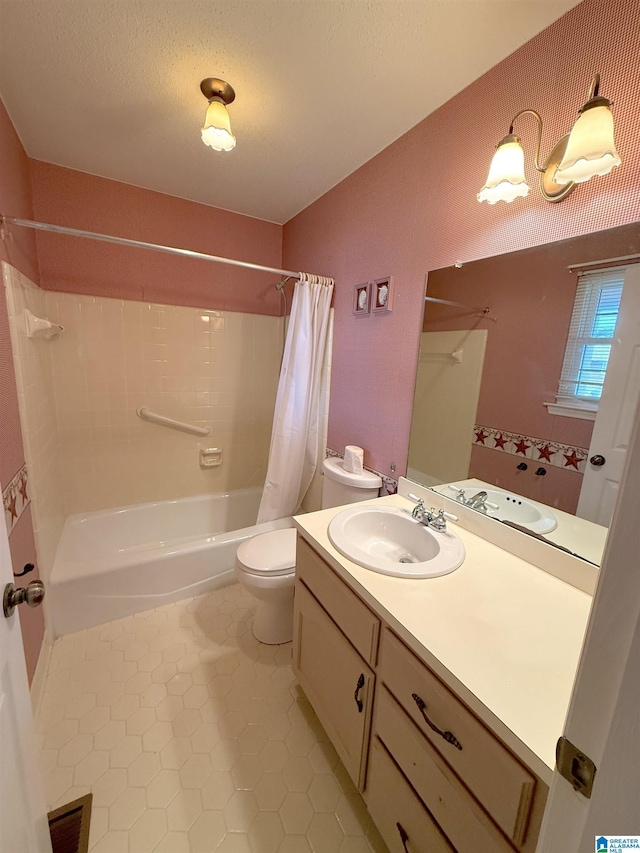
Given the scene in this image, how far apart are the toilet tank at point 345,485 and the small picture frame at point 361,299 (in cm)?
83

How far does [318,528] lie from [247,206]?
2.13 meters

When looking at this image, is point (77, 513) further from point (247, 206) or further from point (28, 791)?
point (247, 206)

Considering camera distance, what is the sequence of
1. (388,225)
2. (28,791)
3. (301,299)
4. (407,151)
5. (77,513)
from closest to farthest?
(28,791) → (407,151) → (388,225) → (301,299) → (77,513)

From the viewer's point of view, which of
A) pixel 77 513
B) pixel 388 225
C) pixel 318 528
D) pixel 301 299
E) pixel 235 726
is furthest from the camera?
pixel 77 513

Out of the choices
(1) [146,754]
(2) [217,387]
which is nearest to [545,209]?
(2) [217,387]

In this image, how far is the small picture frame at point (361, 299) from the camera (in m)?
1.73

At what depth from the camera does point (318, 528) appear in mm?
1187

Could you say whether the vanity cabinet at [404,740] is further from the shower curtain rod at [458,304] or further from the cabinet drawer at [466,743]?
the shower curtain rod at [458,304]

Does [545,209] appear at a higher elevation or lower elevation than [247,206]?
lower

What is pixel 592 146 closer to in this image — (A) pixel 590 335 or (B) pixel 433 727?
(A) pixel 590 335

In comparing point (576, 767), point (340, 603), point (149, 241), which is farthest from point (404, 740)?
point (149, 241)

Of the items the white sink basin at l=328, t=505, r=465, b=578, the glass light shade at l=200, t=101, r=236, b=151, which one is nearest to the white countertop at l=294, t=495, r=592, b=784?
the white sink basin at l=328, t=505, r=465, b=578

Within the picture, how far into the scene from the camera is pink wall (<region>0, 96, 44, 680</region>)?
4.04 feet

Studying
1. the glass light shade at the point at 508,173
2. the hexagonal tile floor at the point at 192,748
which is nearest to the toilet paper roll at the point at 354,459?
the hexagonal tile floor at the point at 192,748
